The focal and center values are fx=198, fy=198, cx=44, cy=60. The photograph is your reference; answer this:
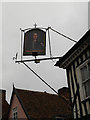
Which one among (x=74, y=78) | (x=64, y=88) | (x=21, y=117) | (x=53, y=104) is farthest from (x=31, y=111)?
(x=74, y=78)

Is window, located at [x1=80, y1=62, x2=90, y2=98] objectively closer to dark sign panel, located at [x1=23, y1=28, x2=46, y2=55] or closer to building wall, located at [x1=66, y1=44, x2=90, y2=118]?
building wall, located at [x1=66, y1=44, x2=90, y2=118]

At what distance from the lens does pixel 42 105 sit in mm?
17594

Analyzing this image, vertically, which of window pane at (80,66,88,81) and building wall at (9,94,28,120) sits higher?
window pane at (80,66,88,81)

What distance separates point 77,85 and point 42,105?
10546mm

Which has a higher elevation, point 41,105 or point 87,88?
point 87,88

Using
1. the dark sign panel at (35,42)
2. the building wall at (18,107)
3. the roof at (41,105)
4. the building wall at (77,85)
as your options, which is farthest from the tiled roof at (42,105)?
the dark sign panel at (35,42)

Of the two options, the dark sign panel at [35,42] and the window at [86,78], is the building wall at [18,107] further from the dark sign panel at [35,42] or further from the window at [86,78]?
the dark sign panel at [35,42]

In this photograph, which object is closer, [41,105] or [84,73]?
[84,73]

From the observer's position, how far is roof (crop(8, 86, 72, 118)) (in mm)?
16266

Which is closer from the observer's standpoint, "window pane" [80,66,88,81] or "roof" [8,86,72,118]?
"window pane" [80,66,88,81]

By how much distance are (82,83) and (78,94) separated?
47 centimetres

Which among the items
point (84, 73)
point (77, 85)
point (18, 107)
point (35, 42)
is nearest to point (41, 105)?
point (18, 107)

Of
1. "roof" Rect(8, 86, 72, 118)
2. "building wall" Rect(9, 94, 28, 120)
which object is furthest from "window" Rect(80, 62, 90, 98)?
"building wall" Rect(9, 94, 28, 120)

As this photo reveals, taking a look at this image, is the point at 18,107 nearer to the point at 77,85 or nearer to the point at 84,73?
the point at 77,85
